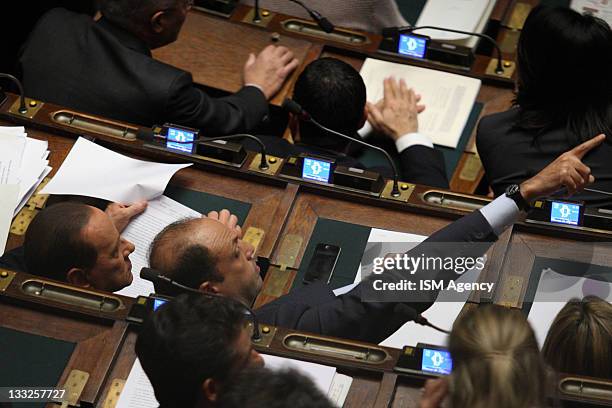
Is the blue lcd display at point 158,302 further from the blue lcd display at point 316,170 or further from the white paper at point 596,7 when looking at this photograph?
the white paper at point 596,7

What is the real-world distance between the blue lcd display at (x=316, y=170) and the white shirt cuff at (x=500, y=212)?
0.49 metres

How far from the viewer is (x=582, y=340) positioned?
2602 millimetres

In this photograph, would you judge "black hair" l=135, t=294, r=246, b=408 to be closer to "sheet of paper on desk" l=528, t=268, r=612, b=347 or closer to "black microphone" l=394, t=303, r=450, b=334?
"black microphone" l=394, t=303, r=450, b=334

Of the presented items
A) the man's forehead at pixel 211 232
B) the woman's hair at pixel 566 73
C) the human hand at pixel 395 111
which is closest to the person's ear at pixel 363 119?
the human hand at pixel 395 111

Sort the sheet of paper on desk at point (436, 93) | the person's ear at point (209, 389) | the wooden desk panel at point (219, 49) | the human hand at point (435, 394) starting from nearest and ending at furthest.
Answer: the human hand at point (435, 394) < the person's ear at point (209, 389) < the sheet of paper on desk at point (436, 93) < the wooden desk panel at point (219, 49)

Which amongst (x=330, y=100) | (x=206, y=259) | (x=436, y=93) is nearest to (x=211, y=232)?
(x=206, y=259)

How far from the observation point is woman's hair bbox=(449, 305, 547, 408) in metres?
2.09

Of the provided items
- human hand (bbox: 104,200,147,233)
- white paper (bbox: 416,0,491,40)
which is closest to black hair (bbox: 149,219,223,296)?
human hand (bbox: 104,200,147,233)

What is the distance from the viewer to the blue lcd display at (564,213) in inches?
124

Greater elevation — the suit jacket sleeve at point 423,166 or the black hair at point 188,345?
the black hair at point 188,345

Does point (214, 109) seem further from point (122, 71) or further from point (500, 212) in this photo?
point (500, 212)

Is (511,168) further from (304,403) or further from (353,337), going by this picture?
(304,403)

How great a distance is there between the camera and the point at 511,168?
11.3 ft

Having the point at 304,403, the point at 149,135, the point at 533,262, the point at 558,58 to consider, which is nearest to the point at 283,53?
the point at 149,135
